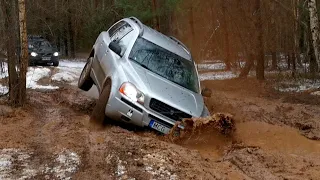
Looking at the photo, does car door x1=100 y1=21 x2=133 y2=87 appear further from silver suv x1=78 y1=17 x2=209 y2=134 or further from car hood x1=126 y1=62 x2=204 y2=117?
car hood x1=126 y1=62 x2=204 y2=117

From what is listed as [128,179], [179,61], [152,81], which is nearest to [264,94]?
[179,61]

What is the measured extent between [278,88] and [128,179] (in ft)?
41.1

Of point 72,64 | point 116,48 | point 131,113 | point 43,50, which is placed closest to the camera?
point 131,113

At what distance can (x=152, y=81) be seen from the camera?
8031mm

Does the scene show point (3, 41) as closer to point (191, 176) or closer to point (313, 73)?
point (191, 176)

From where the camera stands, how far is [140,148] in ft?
21.1

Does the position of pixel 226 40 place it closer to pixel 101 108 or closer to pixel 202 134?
pixel 101 108

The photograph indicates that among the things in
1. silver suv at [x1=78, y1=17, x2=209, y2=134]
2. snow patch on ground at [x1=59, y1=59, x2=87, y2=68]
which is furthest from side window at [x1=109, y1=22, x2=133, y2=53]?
snow patch on ground at [x1=59, y1=59, x2=87, y2=68]

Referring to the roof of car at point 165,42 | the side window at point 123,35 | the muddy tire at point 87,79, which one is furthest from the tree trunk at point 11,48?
the roof of car at point 165,42

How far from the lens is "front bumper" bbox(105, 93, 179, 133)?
7562 millimetres

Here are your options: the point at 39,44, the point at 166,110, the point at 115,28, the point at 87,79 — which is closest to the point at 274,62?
the point at 39,44

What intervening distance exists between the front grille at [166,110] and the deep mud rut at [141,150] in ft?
1.29

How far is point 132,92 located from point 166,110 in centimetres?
62

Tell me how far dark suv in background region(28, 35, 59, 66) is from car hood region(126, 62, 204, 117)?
17609mm
